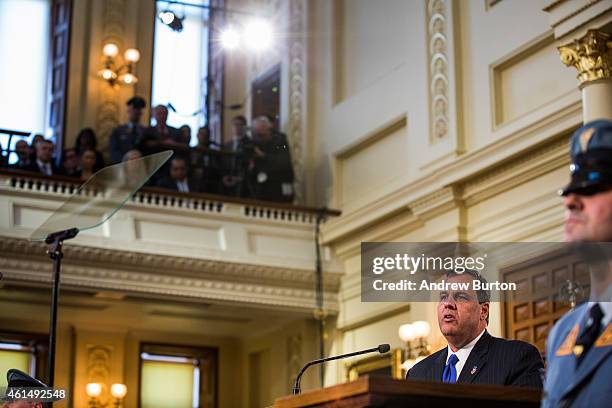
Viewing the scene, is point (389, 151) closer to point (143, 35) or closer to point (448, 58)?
point (448, 58)

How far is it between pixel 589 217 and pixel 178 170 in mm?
9504

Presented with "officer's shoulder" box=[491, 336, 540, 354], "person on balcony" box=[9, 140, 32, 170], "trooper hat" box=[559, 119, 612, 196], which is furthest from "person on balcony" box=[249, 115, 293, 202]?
"trooper hat" box=[559, 119, 612, 196]

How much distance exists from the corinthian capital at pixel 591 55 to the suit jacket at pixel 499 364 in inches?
191

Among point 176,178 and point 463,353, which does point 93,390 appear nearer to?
point 176,178

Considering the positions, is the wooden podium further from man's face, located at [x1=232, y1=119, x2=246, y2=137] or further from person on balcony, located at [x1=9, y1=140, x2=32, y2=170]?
man's face, located at [x1=232, y1=119, x2=246, y2=137]

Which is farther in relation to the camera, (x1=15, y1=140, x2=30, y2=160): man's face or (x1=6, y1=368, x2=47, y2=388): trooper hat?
(x1=15, y1=140, x2=30, y2=160): man's face

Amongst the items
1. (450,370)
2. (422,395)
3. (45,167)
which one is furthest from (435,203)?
(422,395)

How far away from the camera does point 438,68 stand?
1065cm

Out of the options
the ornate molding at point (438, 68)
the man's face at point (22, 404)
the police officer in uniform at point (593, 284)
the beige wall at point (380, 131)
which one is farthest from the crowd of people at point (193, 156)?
the police officer in uniform at point (593, 284)

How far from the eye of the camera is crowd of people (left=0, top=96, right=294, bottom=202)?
11.3m

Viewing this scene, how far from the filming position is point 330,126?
1239 cm

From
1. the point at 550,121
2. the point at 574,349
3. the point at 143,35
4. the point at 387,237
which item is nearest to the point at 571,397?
the point at 574,349

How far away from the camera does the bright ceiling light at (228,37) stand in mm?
13508

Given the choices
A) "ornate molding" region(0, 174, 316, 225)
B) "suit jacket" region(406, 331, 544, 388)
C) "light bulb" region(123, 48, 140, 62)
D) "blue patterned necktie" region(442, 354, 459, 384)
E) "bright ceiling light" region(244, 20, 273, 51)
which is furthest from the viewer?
"bright ceiling light" region(244, 20, 273, 51)
